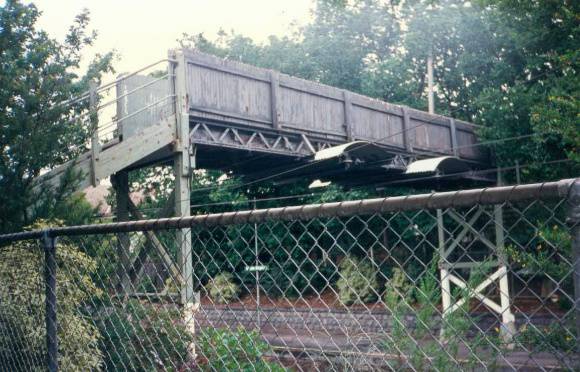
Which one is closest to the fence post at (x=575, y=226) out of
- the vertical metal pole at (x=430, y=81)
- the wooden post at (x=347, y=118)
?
the wooden post at (x=347, y=118)

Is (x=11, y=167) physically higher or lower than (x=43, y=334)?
higher

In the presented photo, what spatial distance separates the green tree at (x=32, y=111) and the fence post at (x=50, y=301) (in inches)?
128

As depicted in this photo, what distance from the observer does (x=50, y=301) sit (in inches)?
131

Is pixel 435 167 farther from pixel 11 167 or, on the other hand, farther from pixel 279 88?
pixel 11 167

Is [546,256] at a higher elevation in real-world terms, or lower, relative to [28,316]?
higher

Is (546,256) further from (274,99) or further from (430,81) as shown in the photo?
(430,81)

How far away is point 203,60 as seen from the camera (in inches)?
421

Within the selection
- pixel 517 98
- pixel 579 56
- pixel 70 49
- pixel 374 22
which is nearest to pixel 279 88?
pixel 70 49

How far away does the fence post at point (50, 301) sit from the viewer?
3.27 m

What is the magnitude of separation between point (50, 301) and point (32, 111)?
4137 mm

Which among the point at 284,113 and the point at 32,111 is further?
the point at 284,113

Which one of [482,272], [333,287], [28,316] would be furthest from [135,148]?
[482,272]

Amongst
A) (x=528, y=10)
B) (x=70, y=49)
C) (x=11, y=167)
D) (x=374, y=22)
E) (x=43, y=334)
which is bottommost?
(x=43, y=334)

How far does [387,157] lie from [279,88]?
3084 mm
